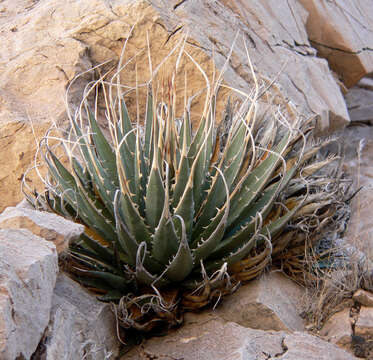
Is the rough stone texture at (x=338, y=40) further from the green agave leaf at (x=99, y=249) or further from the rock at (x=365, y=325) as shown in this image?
the green agave leaf at (x=99, y=249)

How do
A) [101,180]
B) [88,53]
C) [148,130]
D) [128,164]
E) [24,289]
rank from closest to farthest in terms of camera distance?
[24,289]
[101,180]
[128,164]
[148,130]
[88,53]

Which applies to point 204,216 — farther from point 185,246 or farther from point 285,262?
point 285,262

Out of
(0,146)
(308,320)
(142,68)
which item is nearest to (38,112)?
(0,146)

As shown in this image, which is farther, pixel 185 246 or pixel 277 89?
pixel 277 89

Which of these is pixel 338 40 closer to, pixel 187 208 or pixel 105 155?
pixel 105 155

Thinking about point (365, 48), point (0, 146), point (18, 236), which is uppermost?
point (18, 236)

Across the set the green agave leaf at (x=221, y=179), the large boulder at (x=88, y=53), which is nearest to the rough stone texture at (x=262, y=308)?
the green agave leaf at (x=221, y=179)

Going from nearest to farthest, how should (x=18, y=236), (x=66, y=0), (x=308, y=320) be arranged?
(x=18, y=236), (x=308, y=320), (x=66, y=0)

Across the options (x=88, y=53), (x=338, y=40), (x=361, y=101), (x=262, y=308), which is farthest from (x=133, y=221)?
(x=361, y=101)
